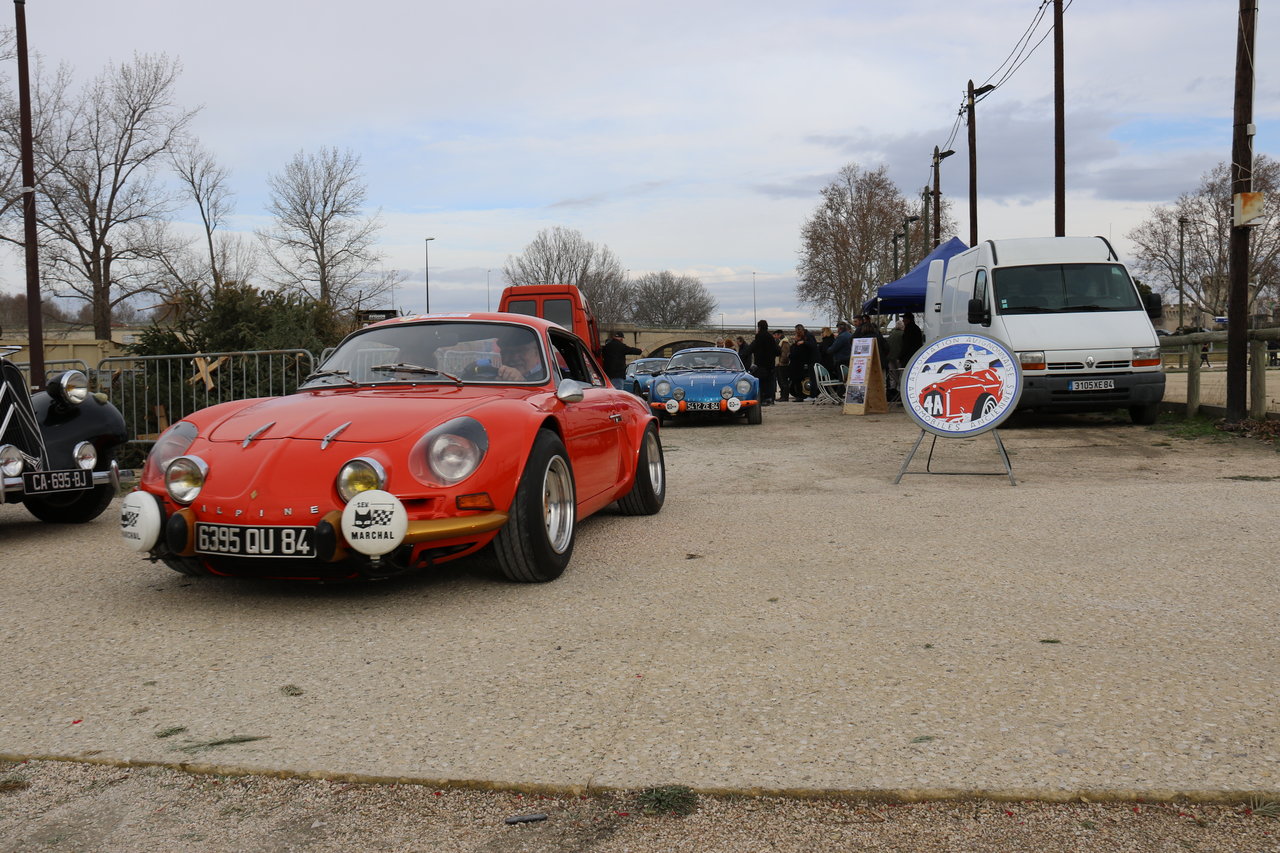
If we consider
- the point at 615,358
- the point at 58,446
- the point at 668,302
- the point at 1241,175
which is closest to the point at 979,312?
the point at 1241,175

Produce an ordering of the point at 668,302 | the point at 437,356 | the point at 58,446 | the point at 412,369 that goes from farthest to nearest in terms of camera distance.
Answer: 1. the point at 668,302
2. the point at 58,446
3. the point at 437,356
4. the point at 412,369

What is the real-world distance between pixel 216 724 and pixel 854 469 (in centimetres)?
750

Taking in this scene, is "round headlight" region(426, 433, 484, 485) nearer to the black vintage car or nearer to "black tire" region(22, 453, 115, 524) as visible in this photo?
the black vintage car

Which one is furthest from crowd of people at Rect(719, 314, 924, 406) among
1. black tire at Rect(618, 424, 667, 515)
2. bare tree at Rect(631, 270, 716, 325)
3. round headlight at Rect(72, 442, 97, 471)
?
bare tree at Rect(631, 270, 716, 325)

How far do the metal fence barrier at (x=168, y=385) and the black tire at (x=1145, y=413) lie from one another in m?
10.1

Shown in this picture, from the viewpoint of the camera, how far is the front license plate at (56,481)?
6.39 meters

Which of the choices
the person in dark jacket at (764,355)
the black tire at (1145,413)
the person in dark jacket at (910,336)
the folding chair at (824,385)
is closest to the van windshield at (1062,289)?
the black tire at (1145,413)

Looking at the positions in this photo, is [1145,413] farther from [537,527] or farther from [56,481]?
[56,481]

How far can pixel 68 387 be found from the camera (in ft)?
22.6

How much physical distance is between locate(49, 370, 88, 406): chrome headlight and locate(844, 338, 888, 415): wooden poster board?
12.9 m

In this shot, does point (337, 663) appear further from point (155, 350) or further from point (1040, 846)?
point (155, 350)

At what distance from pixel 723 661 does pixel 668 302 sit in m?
117

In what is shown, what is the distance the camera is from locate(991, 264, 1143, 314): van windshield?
13.6 meters

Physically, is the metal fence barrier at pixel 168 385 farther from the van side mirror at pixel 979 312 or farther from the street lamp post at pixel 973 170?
the street lamp post at pixel 973 170
